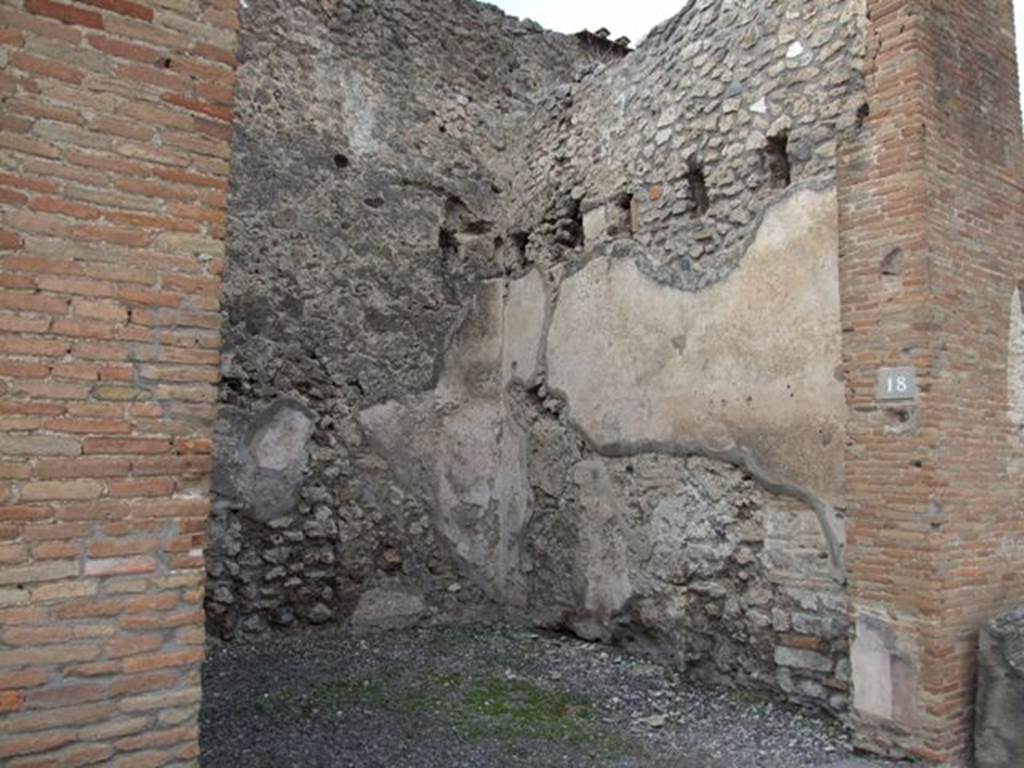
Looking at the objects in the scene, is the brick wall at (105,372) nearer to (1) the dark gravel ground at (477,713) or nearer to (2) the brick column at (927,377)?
(1) the dark gravel ground at (477,713)

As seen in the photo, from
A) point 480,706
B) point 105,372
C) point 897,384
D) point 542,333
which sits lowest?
point 480,706

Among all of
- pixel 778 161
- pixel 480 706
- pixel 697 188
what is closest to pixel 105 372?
pixel 480 706

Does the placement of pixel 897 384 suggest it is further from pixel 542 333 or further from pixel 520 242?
pixel 520 242

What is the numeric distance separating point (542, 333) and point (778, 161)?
239cm

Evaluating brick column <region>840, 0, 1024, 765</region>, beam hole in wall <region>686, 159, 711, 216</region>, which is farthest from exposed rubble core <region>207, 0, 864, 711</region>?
brick column <region>840, 0, 1024, 765</region>

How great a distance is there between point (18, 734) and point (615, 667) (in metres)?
3.92

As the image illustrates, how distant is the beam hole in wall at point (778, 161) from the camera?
4805 mm

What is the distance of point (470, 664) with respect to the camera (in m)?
5.50

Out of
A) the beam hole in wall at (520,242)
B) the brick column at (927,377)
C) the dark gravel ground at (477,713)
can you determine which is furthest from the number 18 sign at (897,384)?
the beam hole in wall at (520,242)

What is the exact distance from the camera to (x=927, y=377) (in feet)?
12.8

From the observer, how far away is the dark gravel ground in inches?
153

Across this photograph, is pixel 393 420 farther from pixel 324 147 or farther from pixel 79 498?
pixel 79 498

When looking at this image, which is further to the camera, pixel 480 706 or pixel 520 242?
pixel 520 242

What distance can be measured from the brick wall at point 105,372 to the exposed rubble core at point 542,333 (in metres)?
3.25
